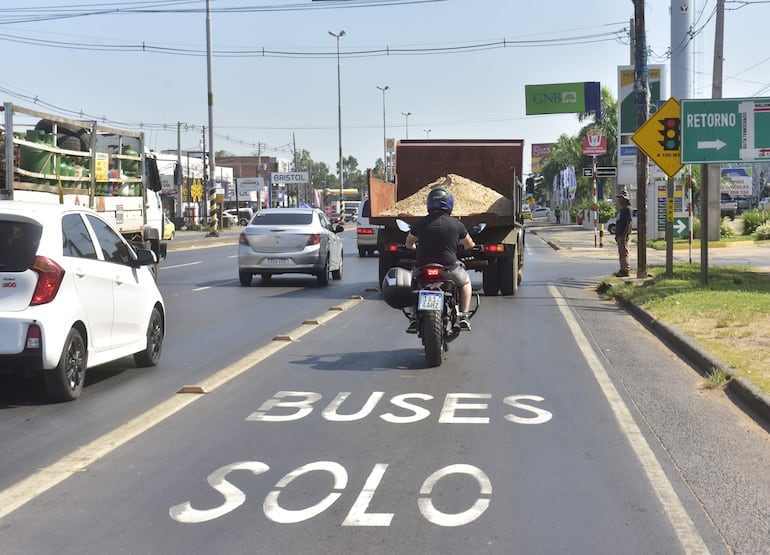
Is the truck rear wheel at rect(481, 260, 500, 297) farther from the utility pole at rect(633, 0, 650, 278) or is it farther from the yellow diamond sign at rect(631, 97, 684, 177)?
the utility pole at rect(633, 0, 650, 278)

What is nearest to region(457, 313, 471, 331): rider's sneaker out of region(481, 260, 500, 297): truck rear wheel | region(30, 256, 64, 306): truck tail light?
region(30, 256, 64, 306): truck tail light

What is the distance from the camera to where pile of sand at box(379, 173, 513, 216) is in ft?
59.2

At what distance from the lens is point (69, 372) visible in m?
8.39

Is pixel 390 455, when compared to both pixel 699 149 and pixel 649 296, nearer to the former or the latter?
pixel 649 296

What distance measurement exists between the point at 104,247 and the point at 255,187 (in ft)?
306

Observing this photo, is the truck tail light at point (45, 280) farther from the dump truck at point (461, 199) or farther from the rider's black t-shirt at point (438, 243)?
the dump truck at point (461, 199)

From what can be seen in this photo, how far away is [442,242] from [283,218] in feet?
37.7

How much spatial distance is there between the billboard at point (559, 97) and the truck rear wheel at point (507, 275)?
44337mm

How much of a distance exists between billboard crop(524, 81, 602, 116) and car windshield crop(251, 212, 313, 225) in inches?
1662

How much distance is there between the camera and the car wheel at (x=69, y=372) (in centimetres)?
818

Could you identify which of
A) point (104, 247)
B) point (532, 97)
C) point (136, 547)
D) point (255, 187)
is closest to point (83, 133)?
point (104, 247)

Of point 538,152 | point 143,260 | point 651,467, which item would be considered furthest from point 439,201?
point 538,152

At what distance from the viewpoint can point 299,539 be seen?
495cm

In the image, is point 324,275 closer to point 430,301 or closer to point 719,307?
point 719,307
